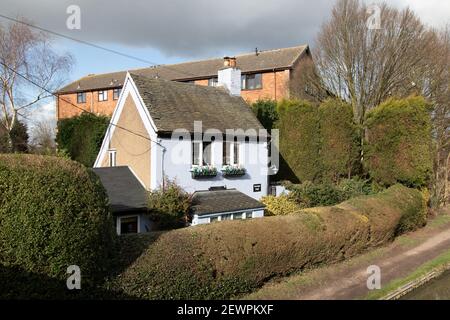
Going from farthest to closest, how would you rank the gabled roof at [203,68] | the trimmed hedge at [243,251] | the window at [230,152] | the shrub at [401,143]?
the gabled roof at [203,68] → the shrub at [401,143] → the window at [230,152] → the trimmed hedge at [243,251]

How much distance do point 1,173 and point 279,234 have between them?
807 cm

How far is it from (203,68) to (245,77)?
18.9ft

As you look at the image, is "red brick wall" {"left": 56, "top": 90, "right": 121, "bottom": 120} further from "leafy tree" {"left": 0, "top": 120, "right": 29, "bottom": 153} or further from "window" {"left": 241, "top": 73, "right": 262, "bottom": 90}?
"window" {"left": 241, "top": 73, "right": 262, "bottom": 90}

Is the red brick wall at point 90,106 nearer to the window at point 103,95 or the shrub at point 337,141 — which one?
the window at point 103,95

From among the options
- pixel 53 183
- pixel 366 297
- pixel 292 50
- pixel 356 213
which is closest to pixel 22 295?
pixel 53 183

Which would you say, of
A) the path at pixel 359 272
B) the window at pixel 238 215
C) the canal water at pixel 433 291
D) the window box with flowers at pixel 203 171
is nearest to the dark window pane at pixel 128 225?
the window box with flowers at pixel 203 171

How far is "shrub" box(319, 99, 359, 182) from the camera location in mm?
26453

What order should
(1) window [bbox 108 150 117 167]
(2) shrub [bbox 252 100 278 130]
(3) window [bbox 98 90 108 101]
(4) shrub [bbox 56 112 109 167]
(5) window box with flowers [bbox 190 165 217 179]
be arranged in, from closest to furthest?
(5) window box with flowers [bbox 190 165 217 179] < (1) window [bbox 108 150 117 167] < (2) shrub [bbox 252 100 278 130] < (4) shrub [bbox 56 112 109 167] < (3) window [bbox 98 90 108 101]

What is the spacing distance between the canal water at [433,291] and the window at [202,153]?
11.1 metres

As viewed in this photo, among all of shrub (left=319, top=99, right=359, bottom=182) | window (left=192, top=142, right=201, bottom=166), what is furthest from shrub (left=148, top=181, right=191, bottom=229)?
shrub (left=319, top=99, right=359, bottom=182)

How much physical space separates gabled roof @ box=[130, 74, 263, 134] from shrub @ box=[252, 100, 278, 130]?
3.95 metres

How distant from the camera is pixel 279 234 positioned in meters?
13.3

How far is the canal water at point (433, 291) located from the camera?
12945mm
